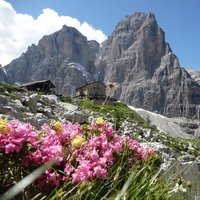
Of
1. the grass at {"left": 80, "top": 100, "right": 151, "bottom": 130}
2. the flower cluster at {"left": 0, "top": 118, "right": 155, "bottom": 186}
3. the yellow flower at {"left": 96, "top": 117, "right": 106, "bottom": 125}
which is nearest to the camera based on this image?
the flower cluster at {"left": 0, "top": 118, "right": 155, "bottom": 186}

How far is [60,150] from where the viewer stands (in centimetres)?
461

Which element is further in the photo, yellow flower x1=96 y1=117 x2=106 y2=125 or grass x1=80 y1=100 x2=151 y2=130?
grass x1=80 y1=100 x2=151 y2=130

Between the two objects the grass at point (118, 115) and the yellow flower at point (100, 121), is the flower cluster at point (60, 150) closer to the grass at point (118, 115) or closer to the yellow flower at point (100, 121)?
the yellow flower at point (100, 121)

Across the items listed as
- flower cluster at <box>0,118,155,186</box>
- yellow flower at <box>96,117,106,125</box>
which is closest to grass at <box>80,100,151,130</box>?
yellow flower at <box>96,117,106,125</box>

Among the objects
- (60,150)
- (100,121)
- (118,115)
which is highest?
(118,115)

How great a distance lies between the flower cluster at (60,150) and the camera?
4.14 meters

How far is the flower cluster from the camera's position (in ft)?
13.6

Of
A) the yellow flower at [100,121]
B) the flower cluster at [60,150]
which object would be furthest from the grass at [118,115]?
the flower cluster at [60,150]

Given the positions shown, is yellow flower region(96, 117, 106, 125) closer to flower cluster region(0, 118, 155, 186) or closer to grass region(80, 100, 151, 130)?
flower cluster region(0, 118, 155, 186)

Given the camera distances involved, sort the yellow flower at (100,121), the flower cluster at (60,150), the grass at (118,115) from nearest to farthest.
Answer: the flower cluster at (60,150) → the yellow flower at (100,121) → the grass at (118,115)

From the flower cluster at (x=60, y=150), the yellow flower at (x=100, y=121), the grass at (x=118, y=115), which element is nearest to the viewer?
the flower cluster at (x=60, y=150)

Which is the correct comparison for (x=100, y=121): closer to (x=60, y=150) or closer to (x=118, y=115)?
(x=60, y=150)

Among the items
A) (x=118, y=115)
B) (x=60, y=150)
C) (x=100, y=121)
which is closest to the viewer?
(x=60, y=150)

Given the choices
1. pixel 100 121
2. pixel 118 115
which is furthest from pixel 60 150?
pixel 118 115
